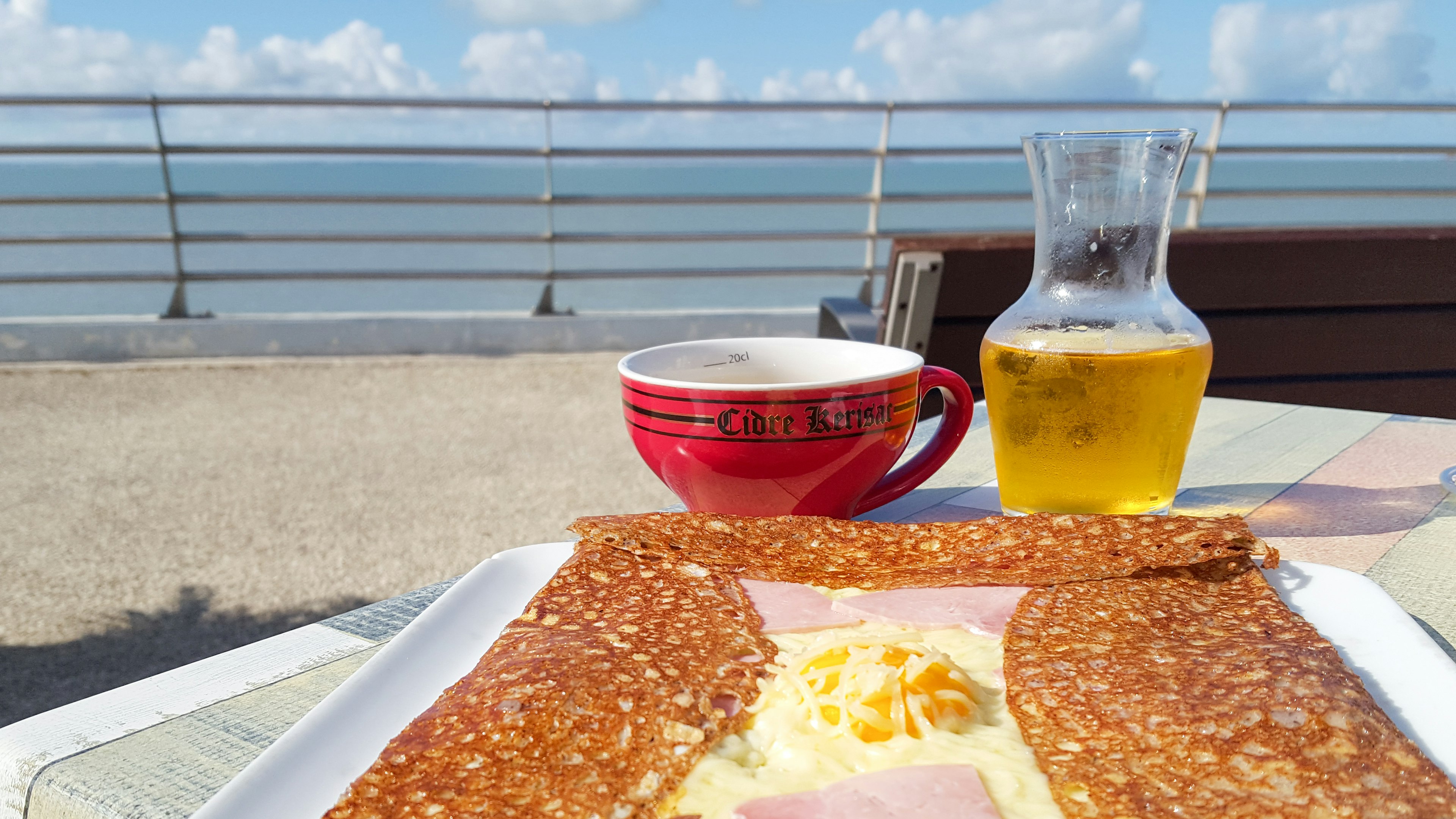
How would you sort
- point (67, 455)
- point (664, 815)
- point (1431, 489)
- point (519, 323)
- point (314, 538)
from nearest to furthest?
point (664, 815) → point (1431, 489) → point (314, 538) → point (67, 455) → point (519, 323)

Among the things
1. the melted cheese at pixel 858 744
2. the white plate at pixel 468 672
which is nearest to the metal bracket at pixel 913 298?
→ the white plate at pixel 468 672

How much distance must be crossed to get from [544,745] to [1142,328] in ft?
2.47

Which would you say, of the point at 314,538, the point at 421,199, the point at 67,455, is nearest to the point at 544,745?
the point at 314,538

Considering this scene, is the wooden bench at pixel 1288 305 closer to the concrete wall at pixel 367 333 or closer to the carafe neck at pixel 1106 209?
the carafe neck at pixel 1106 209

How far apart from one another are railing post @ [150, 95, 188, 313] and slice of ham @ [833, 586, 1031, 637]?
695cm

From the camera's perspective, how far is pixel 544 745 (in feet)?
2.00

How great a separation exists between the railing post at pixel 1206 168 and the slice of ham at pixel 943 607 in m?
6.95

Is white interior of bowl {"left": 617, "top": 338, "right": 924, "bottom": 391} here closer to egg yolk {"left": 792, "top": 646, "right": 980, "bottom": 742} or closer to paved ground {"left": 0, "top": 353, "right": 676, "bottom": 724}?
egg yolk {"left": 792, "top": 646, "right": 980, "bottom": 742}

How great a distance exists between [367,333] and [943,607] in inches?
259

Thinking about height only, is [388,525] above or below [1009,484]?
below

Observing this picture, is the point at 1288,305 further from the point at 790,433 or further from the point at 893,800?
the point at 893,800

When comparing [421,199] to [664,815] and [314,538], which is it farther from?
[664,815]

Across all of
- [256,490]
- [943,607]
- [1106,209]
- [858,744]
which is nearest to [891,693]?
[858,744]

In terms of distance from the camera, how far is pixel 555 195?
6.92m
